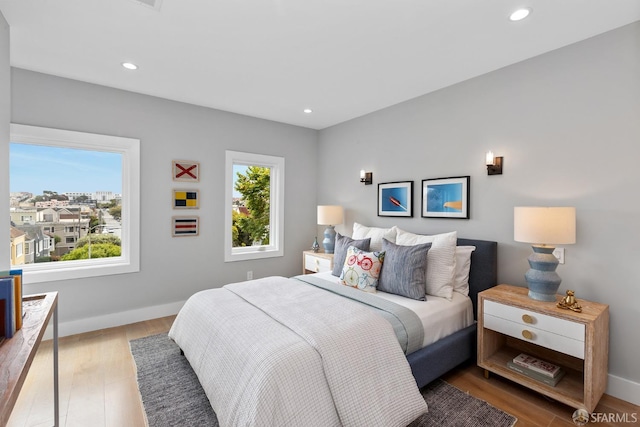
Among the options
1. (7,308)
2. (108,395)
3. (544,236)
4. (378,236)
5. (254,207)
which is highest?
(254,207)

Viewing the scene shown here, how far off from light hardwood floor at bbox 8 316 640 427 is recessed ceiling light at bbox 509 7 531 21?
101 inches

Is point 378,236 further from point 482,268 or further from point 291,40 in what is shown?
point 291,40

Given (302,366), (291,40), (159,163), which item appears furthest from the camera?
(159,163)

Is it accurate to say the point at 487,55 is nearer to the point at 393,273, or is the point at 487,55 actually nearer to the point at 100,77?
the point at 393,273

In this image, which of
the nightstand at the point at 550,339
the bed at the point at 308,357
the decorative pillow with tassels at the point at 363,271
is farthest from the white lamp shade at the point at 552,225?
the decorative pillow with tassels at the point at 363,271

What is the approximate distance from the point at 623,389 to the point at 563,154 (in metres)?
1.70

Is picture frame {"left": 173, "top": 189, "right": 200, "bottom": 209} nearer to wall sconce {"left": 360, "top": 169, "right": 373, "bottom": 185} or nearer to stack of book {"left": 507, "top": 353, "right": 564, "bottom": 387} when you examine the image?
wall sconce {"left": 360, "top": 169, "right": 373, "bottom": 185}

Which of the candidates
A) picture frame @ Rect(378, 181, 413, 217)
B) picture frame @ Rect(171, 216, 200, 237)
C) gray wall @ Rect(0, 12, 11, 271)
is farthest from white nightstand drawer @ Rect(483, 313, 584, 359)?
gray wall @ Rect(0, 12, 11, 271)

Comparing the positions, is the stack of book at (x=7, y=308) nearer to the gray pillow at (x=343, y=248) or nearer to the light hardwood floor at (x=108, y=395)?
the light hardwood floor at (x=108, y=395)

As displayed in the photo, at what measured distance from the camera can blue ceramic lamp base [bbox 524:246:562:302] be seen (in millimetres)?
2133

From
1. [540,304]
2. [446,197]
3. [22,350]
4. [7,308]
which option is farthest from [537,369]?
[7,308]

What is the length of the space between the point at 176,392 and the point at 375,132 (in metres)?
3.35

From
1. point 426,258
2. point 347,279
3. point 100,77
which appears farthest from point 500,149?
point 100,77
